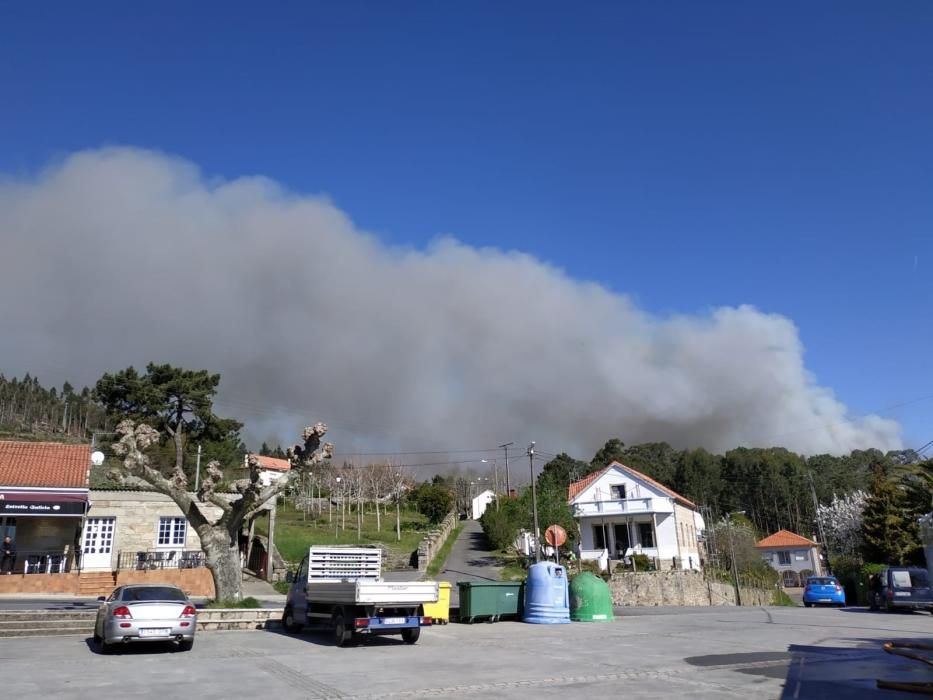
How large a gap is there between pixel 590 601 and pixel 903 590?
1310cm

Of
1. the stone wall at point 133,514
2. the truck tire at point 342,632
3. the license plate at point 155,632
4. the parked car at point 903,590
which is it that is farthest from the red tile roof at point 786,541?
the license plate at point 155,632

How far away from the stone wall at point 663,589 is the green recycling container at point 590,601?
47.1ft

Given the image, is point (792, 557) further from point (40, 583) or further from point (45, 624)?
point (45, 624)

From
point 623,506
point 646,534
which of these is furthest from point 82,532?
point 646,534

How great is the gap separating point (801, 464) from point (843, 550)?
3485 cm

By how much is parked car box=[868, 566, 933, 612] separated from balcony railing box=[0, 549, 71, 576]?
108ft

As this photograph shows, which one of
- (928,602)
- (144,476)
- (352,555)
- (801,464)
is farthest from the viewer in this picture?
(801,464)

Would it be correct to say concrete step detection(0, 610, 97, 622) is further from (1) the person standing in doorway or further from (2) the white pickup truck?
(1) the person standing in doorway

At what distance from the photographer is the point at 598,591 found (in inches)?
839

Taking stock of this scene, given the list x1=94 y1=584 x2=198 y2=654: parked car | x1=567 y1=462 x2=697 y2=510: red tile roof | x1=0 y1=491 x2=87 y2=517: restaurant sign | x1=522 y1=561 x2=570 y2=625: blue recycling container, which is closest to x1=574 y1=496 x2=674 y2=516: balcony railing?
x1=567 y1=462 x2=697 y2=510: red tile roof

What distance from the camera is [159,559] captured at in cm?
3122

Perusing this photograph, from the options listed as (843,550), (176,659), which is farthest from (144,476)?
(843,550)

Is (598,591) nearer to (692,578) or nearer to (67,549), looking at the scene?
(692,578)

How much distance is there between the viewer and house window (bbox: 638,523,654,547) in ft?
159
